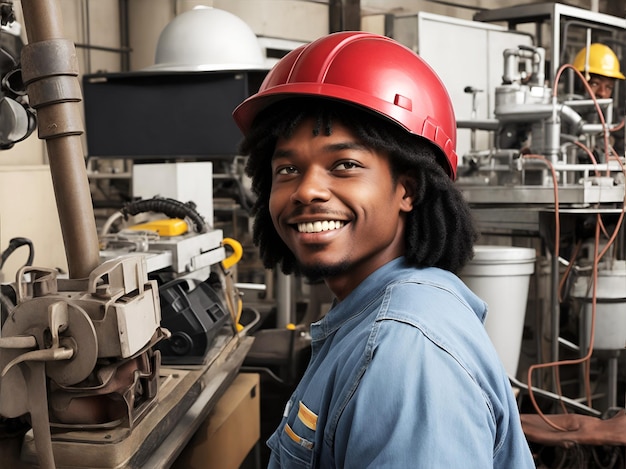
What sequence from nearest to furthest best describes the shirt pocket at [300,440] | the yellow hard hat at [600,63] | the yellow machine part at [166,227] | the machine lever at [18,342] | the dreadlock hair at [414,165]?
1. the shirt pocket at [300,440]
2. the dreadlock hair at [414,165]
3. the machine lever at [18,342]
4. the yellow machine part at [166,227]
5. the yellow hard hat at [600,63]

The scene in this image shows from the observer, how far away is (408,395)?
2.23 ft

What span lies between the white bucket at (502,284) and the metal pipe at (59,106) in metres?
1.78

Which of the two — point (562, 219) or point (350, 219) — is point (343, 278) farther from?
point (562, 219)

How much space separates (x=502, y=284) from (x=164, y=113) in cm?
147

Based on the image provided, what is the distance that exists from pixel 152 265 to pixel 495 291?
148 centimetres

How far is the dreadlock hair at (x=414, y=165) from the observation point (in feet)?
3.03

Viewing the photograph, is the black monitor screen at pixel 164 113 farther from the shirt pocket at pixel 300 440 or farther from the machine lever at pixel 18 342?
the shirt pocket at pixel 300 440

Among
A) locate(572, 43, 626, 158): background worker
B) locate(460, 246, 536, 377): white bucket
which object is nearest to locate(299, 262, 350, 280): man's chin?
locate(460, 246, 536, 377): white bucket

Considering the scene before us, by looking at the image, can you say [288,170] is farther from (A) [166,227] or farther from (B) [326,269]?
(A) [166,227]

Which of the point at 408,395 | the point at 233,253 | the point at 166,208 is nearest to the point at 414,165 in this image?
the point at 408,395

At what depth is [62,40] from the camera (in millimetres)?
1080

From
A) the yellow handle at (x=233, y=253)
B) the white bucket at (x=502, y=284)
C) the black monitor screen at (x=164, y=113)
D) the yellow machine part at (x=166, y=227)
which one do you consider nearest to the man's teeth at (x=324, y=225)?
the yellow machine part at (x=166, y=227)

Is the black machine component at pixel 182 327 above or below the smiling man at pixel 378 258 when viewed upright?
below

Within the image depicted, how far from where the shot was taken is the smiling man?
0.69 metres
